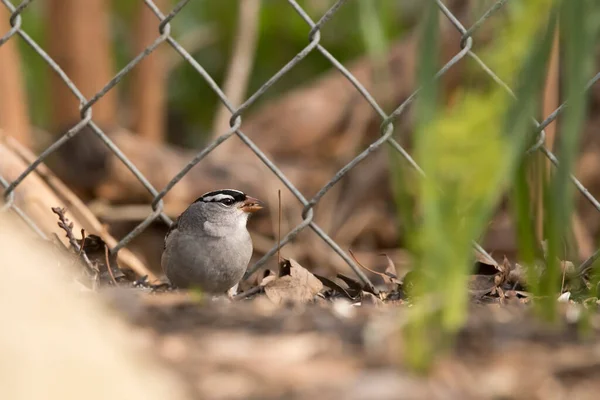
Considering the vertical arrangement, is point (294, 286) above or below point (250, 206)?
below

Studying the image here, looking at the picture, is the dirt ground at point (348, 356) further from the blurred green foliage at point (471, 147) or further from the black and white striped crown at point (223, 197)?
the black and white striped crown at point (223, 197)

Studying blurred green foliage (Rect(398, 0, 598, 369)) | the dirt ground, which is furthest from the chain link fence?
blurred green foliage (Rect(398, 0, 598, 369))

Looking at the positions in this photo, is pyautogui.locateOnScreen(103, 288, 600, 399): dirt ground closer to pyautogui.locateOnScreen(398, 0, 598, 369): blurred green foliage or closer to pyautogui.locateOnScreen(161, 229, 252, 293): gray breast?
pyautogui.locateOnScreen(398, 0, 598, 369): blurred green foliage

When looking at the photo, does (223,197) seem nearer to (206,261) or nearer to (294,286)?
(206,261)

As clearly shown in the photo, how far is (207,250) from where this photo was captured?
310 cm

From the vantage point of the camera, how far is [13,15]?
2.89m

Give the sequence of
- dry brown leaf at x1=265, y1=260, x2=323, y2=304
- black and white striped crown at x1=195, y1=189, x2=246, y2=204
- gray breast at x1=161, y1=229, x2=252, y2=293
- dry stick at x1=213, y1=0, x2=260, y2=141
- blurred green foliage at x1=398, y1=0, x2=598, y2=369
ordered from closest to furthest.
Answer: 1. blurred green foliage at x1=398, y1=0, x2=598, y2=369
2. dry brown leaf at x1=265, y1=260, x2=323, y2=304
3. gray breast at x1=161, y1=229, x2=252, y2=293
4. black and white striped crown at x1=195, y1=189, x2=246, y2=204
5. dry stick at x1=213, y1=0, x2=260, y2=141

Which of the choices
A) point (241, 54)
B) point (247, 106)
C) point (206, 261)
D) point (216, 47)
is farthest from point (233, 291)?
point (216, 47)

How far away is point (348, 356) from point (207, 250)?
1653 millimetres

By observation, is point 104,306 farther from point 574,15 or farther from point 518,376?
point 574,15

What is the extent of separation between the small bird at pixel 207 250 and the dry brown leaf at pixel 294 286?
1.04 feet

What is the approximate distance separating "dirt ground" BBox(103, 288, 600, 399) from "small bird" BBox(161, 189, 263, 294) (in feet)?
4.02

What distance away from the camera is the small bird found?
3.00 m

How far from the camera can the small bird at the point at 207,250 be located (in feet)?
9.84
